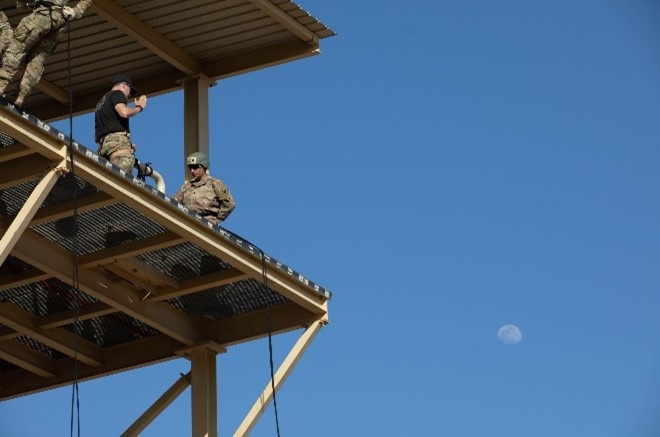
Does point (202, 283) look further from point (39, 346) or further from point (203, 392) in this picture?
point (39, 346)

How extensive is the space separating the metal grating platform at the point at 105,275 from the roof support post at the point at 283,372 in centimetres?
14

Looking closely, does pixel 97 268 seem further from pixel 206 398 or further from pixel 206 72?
pixel 206 72

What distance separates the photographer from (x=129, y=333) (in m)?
22.8

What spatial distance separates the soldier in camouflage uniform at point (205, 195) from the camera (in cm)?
2155

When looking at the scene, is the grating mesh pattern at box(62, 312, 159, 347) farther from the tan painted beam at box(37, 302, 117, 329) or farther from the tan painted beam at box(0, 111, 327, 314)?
the tan painted beam at box(0, 111, 327, 314)

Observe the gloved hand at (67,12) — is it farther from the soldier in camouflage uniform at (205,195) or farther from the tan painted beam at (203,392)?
the tan painted beam at (203,392)

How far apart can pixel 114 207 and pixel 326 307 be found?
372 cm

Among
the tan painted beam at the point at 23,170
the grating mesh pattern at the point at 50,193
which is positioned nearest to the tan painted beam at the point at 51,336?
the grating mesh pattern at the point at 50,193

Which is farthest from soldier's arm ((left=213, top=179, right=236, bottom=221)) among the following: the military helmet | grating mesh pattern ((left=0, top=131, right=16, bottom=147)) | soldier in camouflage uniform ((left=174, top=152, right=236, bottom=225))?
grating mesh pattern ((left=0, top=131, right=16, bottom=147))

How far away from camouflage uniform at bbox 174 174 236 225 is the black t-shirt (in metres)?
1.23

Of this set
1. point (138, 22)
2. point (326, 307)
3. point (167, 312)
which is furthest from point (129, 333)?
point (138, 22)

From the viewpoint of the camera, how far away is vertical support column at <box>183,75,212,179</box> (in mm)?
23209

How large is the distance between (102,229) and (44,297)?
78.2 inches

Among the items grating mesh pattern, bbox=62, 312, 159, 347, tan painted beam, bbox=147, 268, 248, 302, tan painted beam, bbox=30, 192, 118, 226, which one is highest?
grating mesh pattern, bbox=62, 312, 159, 347
